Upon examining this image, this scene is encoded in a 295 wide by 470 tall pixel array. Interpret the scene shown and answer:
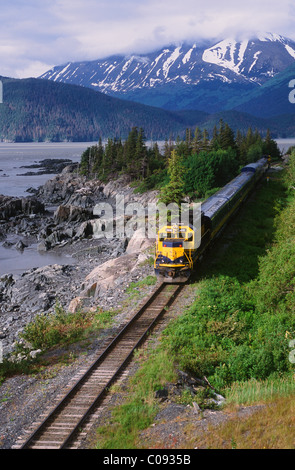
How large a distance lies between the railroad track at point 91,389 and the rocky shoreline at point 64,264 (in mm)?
3413

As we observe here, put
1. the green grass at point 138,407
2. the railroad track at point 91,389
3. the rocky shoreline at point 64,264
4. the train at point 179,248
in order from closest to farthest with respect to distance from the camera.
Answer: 1. the green grass at point 138,407
2. the railroad track at point 91,389
3. the train at point 179,248
4. the rocky shoreline at point 64,264

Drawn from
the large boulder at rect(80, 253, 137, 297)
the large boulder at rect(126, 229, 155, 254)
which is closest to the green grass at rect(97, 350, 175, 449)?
the large boulder at rect(80, 253, 137, 297)

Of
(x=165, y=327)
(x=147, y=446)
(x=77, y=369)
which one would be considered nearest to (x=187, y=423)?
(x=147, y=446)

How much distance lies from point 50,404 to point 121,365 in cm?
316

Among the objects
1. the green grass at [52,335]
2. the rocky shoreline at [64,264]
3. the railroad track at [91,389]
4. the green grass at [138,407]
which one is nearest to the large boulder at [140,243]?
the rocky shoreline at [64,264]

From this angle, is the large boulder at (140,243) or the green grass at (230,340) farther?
the large boulder at (140,243)

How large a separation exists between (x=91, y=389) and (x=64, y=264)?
92.5ft

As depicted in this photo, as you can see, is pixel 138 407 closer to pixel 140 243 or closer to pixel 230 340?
pixel 230 340

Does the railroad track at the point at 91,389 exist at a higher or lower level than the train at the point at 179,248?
lower

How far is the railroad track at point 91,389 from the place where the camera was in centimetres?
1211

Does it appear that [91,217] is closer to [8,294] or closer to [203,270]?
[8,294]

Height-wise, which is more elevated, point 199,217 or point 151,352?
point 199,217

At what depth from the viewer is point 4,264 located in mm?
47375

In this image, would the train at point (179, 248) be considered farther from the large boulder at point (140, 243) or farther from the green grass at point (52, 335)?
the large boulder at point (140, 243)
